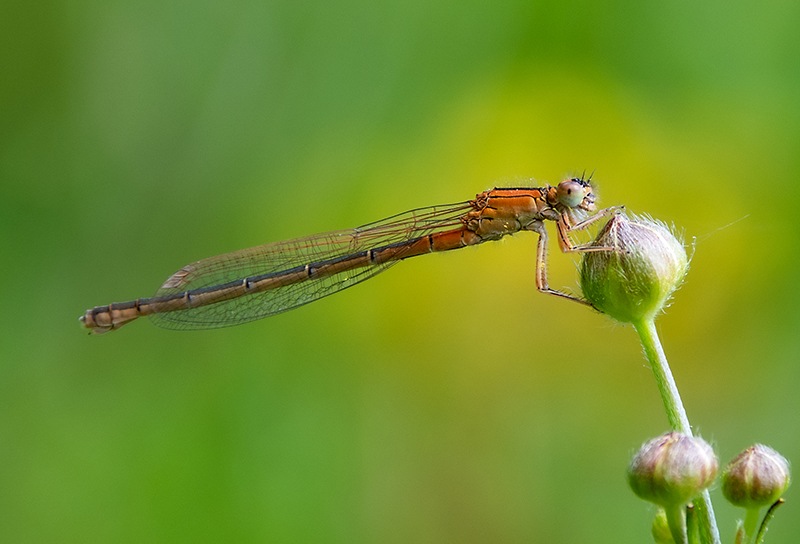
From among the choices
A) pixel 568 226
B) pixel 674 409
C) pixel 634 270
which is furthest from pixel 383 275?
pixel 674 409

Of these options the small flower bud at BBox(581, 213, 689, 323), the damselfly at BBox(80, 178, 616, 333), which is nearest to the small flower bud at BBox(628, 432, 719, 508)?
the small flower bud at BBox(581, 213, 689, 323)

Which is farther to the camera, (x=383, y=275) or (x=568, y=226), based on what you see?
(x=383, y=275)

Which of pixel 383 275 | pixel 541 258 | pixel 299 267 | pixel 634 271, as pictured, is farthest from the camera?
pixel 383 275

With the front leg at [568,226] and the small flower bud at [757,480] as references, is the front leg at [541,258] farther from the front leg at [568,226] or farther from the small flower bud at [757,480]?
the small flower bud at [757,480]

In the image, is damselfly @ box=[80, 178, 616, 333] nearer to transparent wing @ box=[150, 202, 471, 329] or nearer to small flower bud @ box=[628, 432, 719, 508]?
transparent wing @ box=[150, 202, 471, 329]

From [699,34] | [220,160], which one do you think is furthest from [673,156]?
[220,160]

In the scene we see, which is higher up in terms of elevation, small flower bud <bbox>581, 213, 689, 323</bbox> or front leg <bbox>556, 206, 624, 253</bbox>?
front leg <bbox>556, 206, 624, 253</bbox>

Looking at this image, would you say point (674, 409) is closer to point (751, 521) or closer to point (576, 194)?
point (751, 521)
